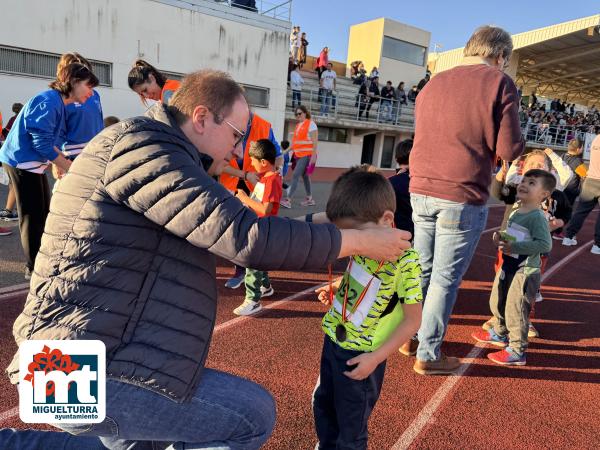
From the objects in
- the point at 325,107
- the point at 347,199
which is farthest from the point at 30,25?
the point at 347,199

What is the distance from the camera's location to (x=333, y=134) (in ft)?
72.3

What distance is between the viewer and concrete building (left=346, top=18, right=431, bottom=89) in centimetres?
2617

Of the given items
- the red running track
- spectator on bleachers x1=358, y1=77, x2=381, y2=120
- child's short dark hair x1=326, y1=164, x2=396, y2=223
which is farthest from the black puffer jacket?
spectator on bleachers x1=358, y1=77, x2=381, y2=120

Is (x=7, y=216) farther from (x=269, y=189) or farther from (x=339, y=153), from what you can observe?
(x=339, y=153)

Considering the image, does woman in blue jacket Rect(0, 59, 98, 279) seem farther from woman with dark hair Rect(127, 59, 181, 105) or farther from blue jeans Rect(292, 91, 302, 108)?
blue jeans Rect(292, 91, 302, 108)

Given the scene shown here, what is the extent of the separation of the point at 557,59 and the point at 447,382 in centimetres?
3119

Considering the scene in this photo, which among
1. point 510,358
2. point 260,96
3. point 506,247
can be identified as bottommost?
point 510,358

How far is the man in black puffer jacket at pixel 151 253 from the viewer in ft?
4.40

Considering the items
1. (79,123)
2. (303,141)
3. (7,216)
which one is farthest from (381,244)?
(303,141)

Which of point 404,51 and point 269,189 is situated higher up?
point 404,51

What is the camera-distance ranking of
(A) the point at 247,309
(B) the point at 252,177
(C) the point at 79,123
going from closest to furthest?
(B) the point at 252,177, (A) the point at 247,309, (C) the point at 79,123

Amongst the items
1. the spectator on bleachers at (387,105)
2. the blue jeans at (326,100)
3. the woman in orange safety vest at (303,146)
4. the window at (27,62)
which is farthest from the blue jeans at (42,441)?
the spectator on bleachers at (387,105)

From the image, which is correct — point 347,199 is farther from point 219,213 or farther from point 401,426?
point 401,426

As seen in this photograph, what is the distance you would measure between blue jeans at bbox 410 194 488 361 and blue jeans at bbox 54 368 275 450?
5.47 ft
